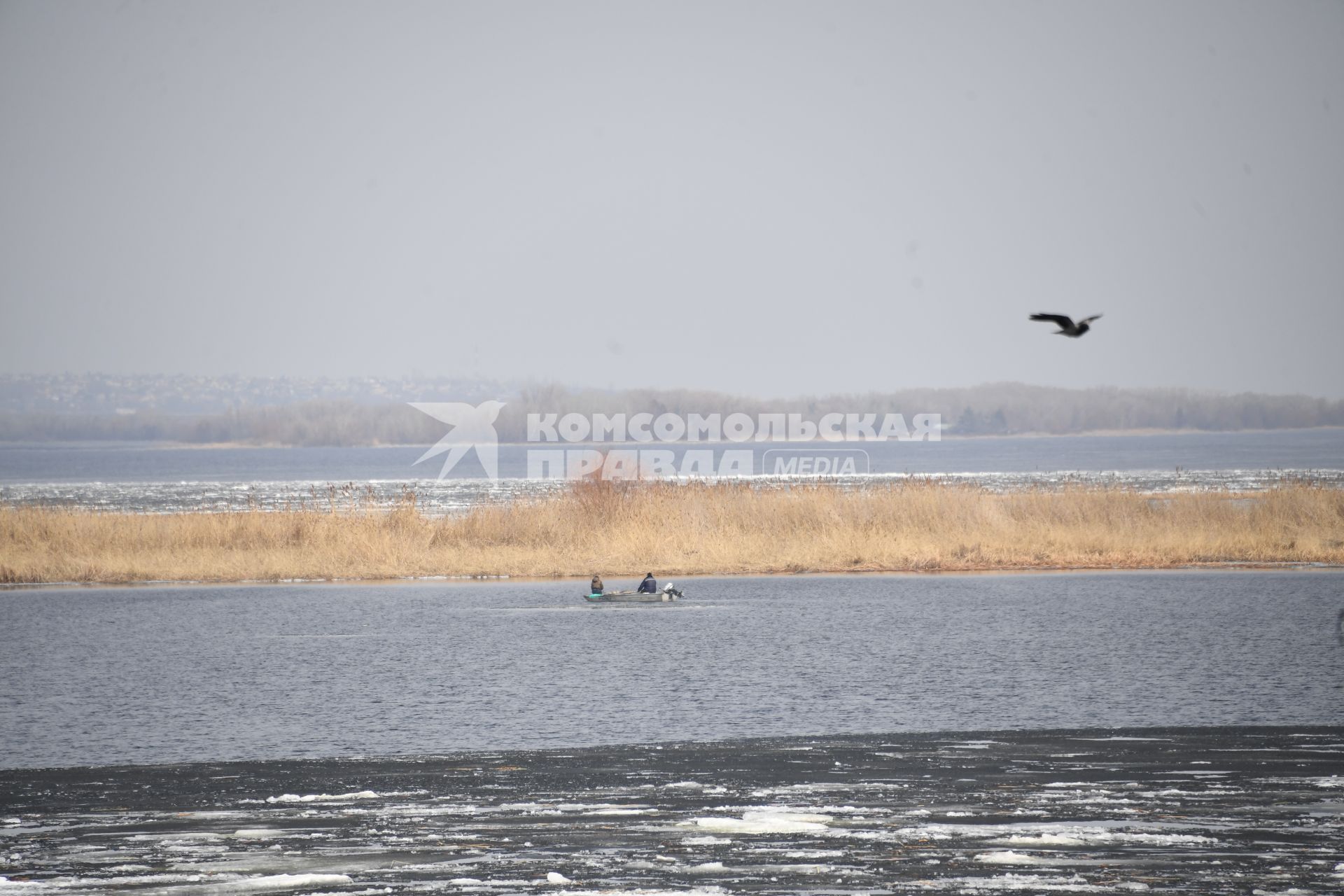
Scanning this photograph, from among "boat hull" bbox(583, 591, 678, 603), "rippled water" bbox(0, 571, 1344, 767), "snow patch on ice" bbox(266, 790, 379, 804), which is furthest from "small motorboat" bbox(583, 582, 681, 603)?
"snow patch on ice" bbox(266, 790, 379, 804)

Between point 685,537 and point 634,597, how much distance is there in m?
8.09

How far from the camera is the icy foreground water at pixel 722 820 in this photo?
27.2ft

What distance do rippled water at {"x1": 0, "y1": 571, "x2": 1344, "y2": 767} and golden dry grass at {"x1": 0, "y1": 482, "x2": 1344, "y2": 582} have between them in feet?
9.66

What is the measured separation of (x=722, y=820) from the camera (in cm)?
977

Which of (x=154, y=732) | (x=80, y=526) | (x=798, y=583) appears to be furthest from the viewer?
(x=80, y=526)

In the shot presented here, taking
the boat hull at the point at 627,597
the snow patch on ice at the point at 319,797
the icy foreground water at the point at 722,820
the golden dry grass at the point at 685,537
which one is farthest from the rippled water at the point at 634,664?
the golden dry grass at the point at 685,537

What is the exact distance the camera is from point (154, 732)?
47.3ft

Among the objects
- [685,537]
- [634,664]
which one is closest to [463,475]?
→ [685,537]

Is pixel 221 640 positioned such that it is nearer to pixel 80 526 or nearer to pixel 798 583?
pixel 798 583

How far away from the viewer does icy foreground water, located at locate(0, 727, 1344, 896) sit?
8.30 m

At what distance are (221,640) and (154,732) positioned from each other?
320 inches

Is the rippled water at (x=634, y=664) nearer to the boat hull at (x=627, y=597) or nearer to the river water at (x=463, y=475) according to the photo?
the boat hull at (x=627, y=597)

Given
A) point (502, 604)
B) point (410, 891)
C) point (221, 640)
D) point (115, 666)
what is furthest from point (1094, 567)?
point (410, 891)

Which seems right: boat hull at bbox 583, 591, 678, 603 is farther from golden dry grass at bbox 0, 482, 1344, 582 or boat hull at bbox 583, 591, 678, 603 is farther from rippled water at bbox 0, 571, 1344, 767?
golden dry grass at bbox 0, 482, 1344, 582
